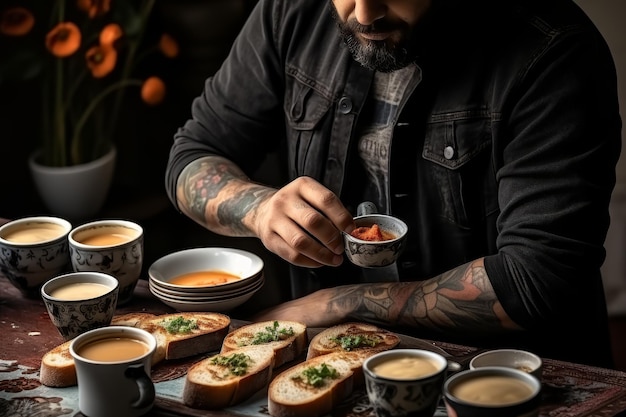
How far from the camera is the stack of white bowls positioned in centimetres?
209

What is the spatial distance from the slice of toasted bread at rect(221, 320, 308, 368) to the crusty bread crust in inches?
1.3

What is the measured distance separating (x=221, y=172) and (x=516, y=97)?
75 centimetres

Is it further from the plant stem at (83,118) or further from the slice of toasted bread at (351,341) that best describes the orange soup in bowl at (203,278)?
the plant stem at (83,118)

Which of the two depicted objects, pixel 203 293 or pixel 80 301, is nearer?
pixel 80 301

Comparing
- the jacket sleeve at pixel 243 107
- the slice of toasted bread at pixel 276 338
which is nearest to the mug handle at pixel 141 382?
the slice of toasted bread at pixel 276 338

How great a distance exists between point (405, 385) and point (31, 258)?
0.96m

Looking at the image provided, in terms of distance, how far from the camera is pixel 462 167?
228 centimetres

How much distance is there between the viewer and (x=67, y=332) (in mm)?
1916

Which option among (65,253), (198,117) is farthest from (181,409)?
(198,117)

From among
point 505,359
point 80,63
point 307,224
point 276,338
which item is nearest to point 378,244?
point 307,224

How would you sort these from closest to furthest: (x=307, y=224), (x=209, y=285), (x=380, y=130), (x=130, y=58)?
(x=307, y=224) < (x=209, y=285) < (x=380, y=130) < (x=130, y=58)

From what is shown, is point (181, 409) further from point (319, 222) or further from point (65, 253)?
point (65, 253)

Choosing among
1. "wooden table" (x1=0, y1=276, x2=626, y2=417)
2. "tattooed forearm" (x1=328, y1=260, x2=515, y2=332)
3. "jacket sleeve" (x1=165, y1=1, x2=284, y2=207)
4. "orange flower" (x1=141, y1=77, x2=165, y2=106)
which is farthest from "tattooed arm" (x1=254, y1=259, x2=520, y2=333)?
"orange flower" (x1=141, y1=77, x2=165, y2=106)

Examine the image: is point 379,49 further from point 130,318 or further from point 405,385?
point 405,385
